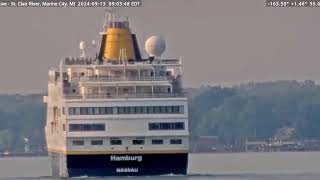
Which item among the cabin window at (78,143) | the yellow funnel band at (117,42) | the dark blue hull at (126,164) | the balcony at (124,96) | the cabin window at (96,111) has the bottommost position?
the dark blue hull at (126,164)

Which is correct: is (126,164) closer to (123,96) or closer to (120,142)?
(120,142)

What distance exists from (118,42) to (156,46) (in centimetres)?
260

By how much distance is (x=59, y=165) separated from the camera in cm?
13112

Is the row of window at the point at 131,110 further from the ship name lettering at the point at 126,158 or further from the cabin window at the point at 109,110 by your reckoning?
the ship name lettering at the point at 126,158

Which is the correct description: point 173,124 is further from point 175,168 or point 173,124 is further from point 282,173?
point 282,173

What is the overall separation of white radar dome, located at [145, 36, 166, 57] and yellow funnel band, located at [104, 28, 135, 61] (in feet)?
3.89

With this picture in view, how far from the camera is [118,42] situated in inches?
5281

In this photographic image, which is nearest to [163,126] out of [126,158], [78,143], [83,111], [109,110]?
[126,158]

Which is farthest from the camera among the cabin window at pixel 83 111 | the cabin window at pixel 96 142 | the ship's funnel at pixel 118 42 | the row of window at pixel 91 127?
the ship's funnel at pixel 118 42

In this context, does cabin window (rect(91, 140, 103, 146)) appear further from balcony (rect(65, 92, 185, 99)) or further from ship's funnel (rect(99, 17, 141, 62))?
ship's funnel (rect(99, 17, 141, 62))

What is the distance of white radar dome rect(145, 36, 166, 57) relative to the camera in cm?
13388

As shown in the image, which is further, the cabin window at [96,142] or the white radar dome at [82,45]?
the white radar dome at [82,45]

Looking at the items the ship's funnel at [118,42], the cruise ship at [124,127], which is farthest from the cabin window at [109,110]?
the ship's funnel at [118,42]

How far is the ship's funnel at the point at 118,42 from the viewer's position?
134 m
